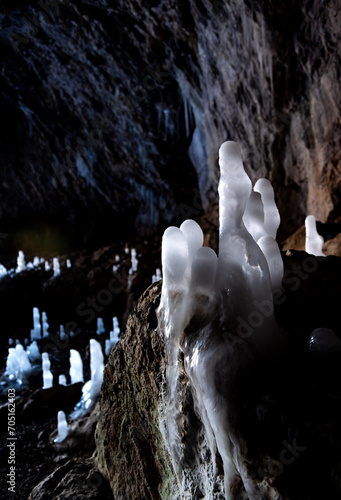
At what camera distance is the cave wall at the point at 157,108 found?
26.2ft

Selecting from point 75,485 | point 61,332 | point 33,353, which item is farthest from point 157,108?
point 75,485

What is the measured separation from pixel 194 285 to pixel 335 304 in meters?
1.09

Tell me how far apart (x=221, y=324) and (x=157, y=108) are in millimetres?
14332

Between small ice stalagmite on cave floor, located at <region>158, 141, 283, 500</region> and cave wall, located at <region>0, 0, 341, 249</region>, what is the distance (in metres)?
5.84

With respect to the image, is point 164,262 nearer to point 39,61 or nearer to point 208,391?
point 208,391

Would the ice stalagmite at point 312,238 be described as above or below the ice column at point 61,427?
above

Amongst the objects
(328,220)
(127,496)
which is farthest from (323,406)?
(328,220)

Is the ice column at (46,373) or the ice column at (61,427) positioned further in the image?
the ice column at (46,373)

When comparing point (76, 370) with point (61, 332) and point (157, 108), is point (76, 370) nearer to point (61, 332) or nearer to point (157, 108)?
point (61, 332)

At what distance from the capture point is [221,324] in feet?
7.72

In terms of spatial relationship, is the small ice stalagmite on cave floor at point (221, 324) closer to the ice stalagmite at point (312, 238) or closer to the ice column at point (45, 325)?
the ice stalagmite at point (312, 238)

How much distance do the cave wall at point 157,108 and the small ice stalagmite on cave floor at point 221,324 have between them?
5838 millimetres

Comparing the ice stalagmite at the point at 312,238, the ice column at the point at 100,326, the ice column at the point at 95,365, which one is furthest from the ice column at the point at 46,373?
the ice stalagmite at the point at 312,238

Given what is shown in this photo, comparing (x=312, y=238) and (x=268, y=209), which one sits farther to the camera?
(x=312, y=238)
